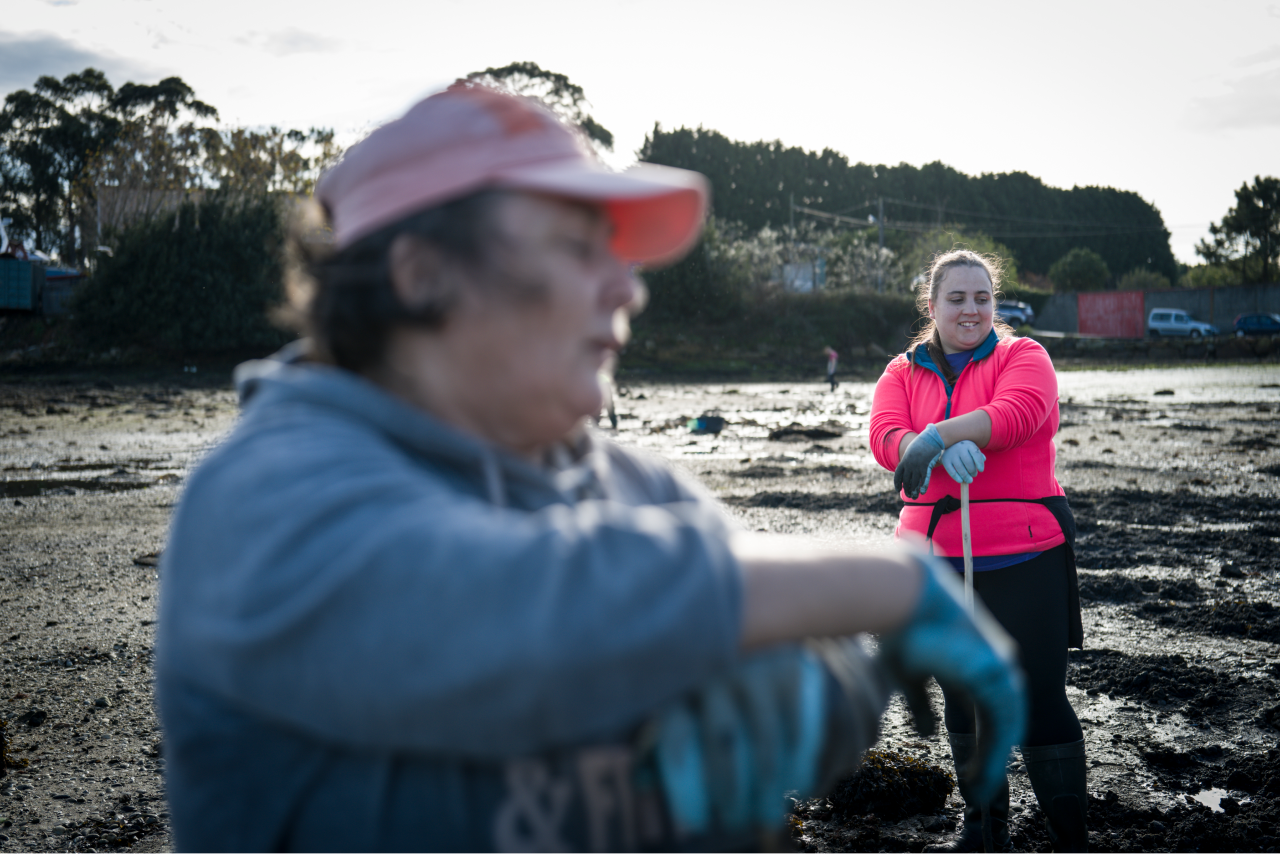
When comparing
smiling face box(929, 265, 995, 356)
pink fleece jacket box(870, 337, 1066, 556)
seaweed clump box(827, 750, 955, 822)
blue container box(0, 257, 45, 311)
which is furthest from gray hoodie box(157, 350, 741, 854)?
blue container box(0, 257, 45, 311)

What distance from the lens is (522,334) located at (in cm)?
102

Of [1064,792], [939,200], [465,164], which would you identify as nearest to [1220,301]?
[939,200]

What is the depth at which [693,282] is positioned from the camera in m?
37.2

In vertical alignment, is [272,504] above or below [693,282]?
below

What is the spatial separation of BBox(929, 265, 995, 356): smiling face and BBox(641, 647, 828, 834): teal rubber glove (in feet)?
9.53

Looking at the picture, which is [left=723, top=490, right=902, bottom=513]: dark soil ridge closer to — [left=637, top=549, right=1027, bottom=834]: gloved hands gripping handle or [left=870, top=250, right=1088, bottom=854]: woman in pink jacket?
[left=870, top=250, right=1088, bottom=854]: woman in pink jacket

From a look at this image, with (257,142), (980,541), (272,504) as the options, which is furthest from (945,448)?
(257,142)

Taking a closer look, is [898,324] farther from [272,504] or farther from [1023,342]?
[272,504]

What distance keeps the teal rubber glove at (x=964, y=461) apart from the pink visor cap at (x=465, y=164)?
2.32 metres

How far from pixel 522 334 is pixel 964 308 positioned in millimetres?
2941

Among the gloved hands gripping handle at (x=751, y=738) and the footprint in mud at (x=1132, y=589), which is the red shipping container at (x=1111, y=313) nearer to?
the footprint in mud at (x=1132, y=589)

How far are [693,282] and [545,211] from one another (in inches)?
1445

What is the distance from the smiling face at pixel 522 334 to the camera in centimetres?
100

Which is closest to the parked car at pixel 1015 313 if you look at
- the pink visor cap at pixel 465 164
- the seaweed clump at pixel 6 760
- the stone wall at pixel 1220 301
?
the stone wall at pixel 1220 301
